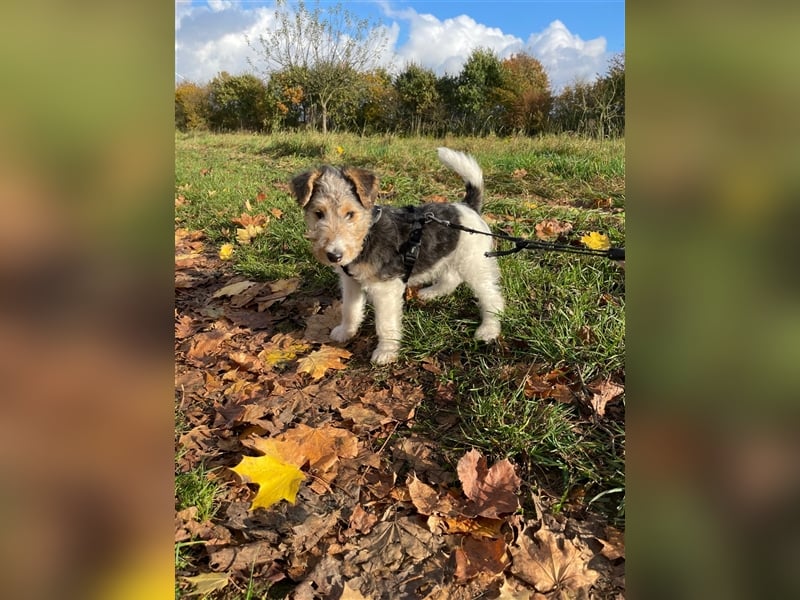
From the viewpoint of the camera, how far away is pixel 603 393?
3.18 m

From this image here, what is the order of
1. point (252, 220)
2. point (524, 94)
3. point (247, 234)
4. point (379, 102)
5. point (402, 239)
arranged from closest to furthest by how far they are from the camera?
point (402, 239) → point (247, 234) → point (252, 220) → point (524, 94) → point (379, 102)

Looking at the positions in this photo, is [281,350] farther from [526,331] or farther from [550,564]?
[550,564]

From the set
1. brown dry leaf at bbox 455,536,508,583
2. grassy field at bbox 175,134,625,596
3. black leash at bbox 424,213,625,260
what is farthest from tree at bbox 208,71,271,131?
brown dry leaf at bbox 455,536,508,583

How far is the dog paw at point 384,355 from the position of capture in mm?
4027

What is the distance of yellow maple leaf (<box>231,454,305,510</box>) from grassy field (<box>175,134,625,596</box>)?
219 mm

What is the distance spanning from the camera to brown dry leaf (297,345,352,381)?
391cm

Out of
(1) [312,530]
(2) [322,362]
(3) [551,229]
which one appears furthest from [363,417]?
(3) [551,229]

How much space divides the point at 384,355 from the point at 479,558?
6.50ft

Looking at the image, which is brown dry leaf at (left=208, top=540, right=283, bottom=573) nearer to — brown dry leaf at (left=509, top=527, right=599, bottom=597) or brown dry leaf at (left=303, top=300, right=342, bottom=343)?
brown dry leaf at (left=509, top=527, right=599, bottom=597)

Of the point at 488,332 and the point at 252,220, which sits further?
the point at 252,220
